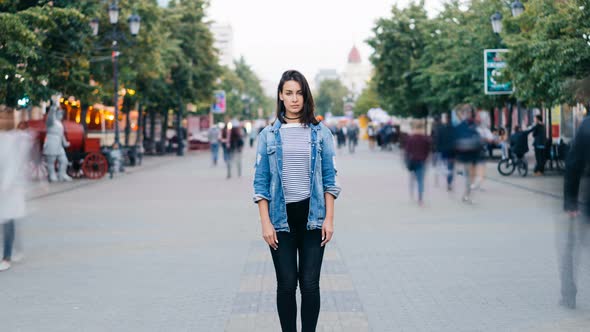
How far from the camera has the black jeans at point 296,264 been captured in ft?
17.0

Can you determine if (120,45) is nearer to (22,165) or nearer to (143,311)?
(22,165)

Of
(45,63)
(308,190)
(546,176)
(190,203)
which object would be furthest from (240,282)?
(546,176)

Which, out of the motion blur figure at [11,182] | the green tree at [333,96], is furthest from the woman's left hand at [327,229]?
the green tree at [333,96]

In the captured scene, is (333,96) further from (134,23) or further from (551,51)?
(551,51)

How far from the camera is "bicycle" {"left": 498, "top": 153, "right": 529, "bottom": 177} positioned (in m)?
25.4

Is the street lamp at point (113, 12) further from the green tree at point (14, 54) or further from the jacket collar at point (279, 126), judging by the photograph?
the jacket collar at point (279, 126)

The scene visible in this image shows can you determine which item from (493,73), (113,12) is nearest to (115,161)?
(113,12)

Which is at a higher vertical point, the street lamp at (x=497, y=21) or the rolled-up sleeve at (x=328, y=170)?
the street lamp at (x=497, y=21)

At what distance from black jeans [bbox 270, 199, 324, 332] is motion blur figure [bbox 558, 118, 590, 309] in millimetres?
2448

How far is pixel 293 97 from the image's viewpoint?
5.17 m

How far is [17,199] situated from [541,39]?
14.2 m

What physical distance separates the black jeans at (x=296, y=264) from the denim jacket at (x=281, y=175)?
0.06 m

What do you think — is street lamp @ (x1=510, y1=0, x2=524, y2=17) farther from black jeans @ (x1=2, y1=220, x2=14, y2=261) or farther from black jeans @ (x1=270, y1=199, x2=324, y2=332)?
black jeans @ (x1=270, y1=199, x2=324, y2=332)

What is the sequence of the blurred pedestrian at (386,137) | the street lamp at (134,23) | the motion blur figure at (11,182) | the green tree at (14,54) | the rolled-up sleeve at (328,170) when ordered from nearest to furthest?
the rolled-up sleeve at (328,170) → the motion blur figure at (11,182) → the green tree at (14,54) → the street lamp at (134,23) → the blurred pedestrian at (386,137)
